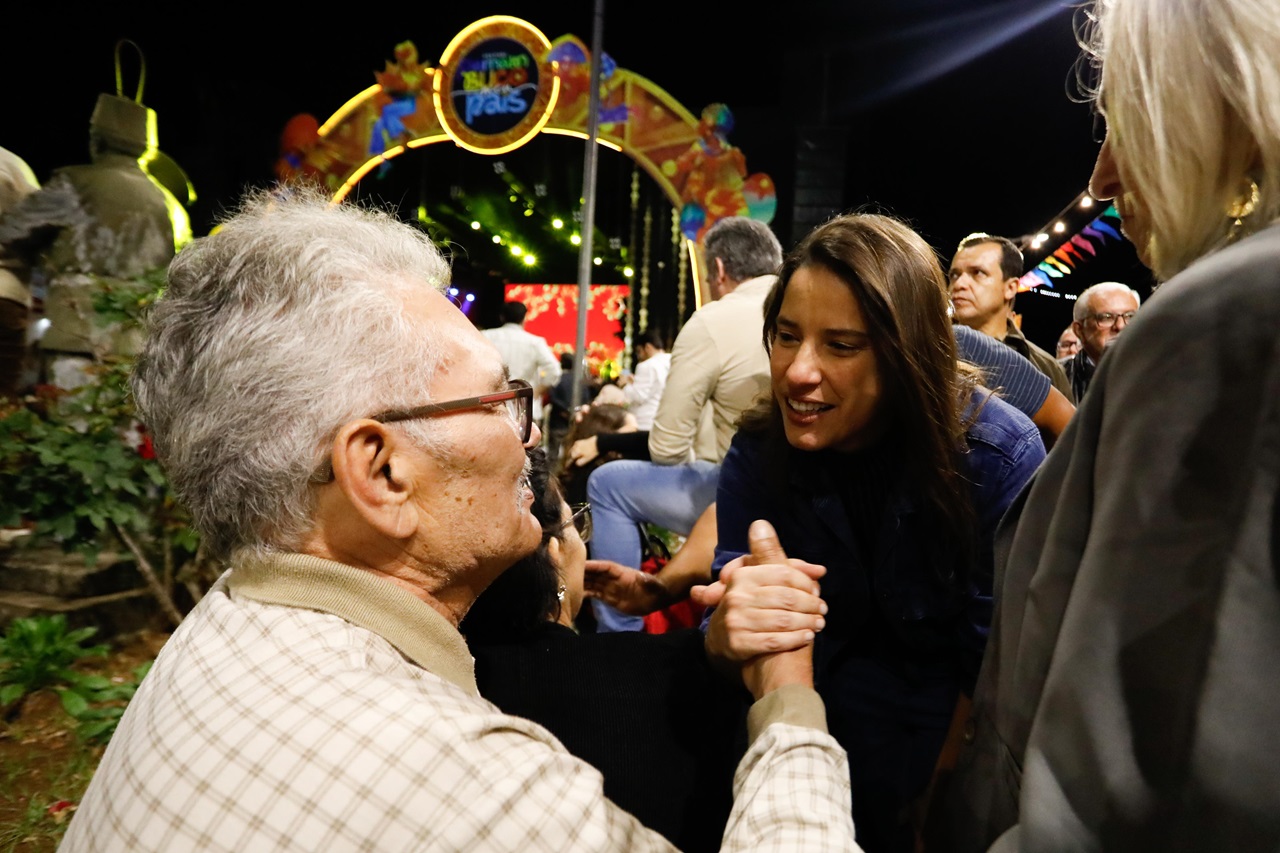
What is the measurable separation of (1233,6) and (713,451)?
2686 millimetres

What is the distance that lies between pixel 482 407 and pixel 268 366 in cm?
28

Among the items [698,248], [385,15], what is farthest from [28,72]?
[698,248]

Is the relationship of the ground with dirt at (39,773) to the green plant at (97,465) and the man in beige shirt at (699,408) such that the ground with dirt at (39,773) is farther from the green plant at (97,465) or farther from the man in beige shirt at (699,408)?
the man in beige shirt at (699,408)

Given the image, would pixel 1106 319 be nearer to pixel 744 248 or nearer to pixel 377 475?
pixel 744 248

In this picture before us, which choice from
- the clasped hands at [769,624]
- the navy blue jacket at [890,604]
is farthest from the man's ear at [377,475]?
the navy blue jacket at [890,604]

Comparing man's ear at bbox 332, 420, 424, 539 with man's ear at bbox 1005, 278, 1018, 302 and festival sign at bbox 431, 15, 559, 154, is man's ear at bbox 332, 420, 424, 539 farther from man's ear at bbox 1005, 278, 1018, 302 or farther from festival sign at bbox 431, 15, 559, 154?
festival sign at bbox 431, 15, 559, 154

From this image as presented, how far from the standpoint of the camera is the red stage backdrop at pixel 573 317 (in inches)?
632

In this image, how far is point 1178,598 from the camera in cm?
65

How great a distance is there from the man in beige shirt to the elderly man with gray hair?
180 centimetres

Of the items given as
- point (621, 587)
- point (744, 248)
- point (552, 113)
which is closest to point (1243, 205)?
point (621, 587)

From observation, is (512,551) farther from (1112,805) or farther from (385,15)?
(385,15)

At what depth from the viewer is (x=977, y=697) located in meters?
1.01

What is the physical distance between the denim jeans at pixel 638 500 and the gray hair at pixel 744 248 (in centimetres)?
77

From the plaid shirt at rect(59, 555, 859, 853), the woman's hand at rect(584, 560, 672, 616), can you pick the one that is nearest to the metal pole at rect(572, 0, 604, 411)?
the woman's hand at rect(584, 560, 672, 616)
